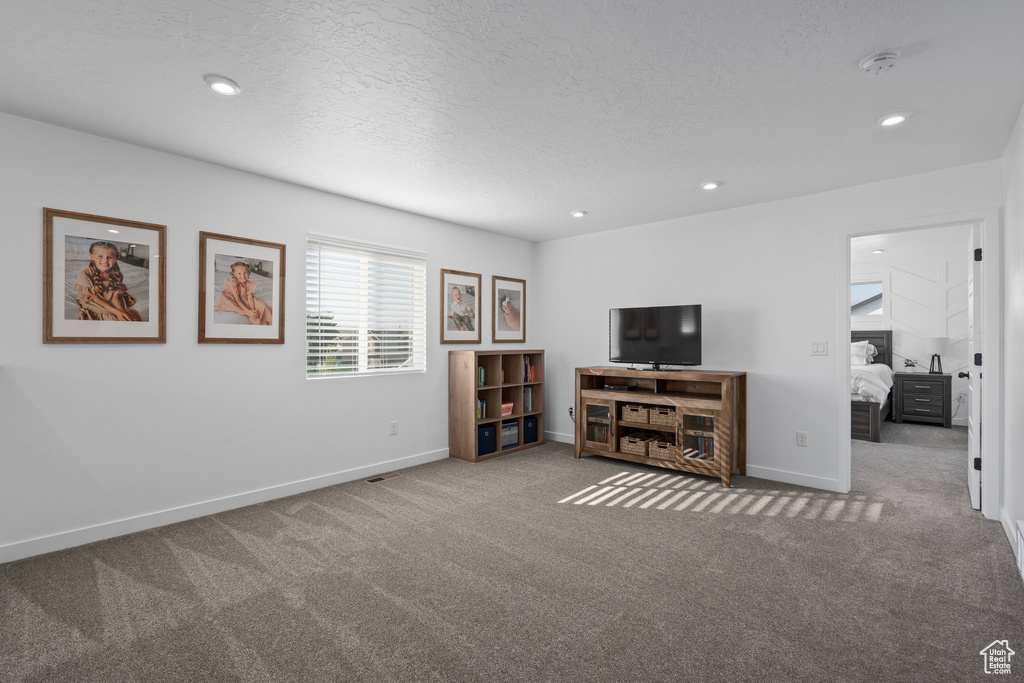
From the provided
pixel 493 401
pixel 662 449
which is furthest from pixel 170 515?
pixel 662 449

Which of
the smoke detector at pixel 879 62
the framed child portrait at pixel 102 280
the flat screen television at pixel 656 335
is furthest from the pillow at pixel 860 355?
the framed child portrait at pixel 102 280

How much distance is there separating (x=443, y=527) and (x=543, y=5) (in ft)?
9.30

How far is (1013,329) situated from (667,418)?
2.31 m

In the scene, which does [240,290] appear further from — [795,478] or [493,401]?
[795,478]

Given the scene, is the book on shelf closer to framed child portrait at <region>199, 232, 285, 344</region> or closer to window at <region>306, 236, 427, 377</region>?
window at <region>306, 236, 427, 377</region>

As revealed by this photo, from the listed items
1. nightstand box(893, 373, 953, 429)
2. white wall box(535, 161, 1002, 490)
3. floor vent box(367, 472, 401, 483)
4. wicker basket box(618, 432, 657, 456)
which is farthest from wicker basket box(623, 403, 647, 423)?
nightstand box(893, 373, 953, 429)

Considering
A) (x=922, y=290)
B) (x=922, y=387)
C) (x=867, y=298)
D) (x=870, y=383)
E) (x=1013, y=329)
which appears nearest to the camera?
(x=1013, y=329)

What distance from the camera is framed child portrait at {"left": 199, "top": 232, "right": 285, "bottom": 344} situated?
337 cm

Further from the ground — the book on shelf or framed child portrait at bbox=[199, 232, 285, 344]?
framed child portrait at bbox=[199, 232, 285, 344]

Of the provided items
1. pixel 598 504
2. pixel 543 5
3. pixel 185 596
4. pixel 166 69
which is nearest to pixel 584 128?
pixel 543 5

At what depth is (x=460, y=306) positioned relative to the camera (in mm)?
5164

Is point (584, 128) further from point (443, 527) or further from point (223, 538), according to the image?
point (223, 538)

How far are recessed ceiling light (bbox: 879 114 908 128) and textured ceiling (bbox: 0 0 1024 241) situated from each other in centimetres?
6

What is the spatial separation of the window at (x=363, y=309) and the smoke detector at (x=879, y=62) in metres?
3.62
